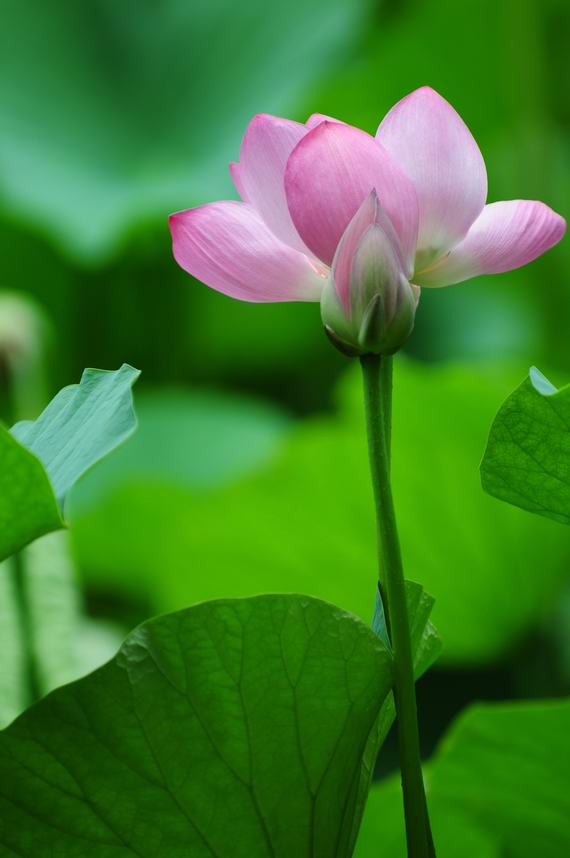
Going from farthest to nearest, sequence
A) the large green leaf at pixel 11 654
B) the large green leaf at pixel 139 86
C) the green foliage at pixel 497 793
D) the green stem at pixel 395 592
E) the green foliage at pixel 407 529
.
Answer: the large green leaf at pixel 139 86
the green foliage at pixel 407 529
the large green leaf at pixel 11 654
the green foliage at pixel 497 793
the green stem at pixel 395 592

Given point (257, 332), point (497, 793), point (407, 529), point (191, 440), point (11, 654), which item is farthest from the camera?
point (257, 332)

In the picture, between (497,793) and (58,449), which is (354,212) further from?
(497,793)

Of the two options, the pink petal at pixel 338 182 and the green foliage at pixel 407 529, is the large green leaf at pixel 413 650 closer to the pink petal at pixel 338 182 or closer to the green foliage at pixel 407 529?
the pink petal at pixel 338 182

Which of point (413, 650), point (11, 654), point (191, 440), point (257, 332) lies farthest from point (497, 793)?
point (257, 332)

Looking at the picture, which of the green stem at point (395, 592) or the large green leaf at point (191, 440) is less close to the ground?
the large green leaf at point (191, 440)

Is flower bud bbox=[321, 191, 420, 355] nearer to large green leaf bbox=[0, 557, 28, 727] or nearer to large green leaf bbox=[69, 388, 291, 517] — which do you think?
large green leaf bbox=[0, 557, 28, 727]

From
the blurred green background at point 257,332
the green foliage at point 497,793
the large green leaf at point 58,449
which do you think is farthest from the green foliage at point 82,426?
the blurred green background at point 257,332

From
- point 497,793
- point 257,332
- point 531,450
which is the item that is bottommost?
point 497,793

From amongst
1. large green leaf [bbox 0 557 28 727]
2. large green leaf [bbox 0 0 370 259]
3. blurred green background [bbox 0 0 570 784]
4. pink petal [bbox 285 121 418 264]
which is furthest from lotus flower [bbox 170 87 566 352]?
large green leaf [bbox 0 0 370 259]
